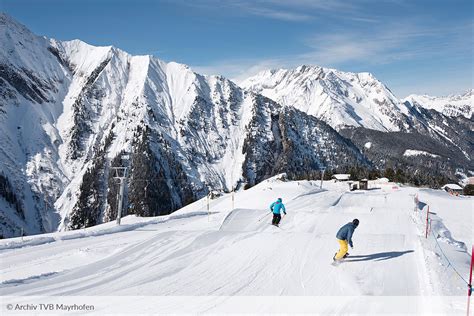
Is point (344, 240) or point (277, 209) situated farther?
point (277, 209)

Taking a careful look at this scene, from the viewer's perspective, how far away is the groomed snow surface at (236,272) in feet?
35.6

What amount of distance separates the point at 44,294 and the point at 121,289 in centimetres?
192

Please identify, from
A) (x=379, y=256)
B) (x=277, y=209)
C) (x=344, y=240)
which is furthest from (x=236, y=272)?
(x=277, y=209)

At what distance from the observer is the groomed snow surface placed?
1084 cm

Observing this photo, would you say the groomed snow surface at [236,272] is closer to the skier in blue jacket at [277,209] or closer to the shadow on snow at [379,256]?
the shadow on snow at [379,256]

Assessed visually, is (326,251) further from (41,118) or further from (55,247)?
(41,118)

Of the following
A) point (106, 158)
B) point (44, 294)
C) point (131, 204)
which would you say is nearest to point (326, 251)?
point (44, 294)

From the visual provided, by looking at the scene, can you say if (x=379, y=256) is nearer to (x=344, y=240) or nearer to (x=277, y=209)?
(x=344, y=240)

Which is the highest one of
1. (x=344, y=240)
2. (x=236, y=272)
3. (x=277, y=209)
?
(x=277, y=209)

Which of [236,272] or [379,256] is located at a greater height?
[236,272]

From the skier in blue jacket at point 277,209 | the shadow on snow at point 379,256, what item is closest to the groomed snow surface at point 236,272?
the shadow on snow at point 379,256

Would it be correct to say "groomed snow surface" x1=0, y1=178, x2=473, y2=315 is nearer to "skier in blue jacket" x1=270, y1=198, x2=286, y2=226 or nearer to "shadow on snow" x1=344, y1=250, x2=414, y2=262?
"shadow on snow" x1=344, y1=250, x2=414, y2=262

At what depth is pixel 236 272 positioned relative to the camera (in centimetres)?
1364

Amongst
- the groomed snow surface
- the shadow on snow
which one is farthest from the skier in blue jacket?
the shadow on snow
